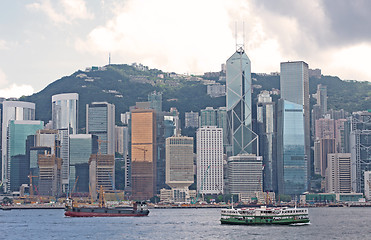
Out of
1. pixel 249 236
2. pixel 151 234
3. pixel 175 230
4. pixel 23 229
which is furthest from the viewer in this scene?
pixel 23 229

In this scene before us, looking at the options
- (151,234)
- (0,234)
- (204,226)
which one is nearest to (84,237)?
(151,234)

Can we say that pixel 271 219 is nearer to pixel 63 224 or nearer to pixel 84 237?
pixel 84 237

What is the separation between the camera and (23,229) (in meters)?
176

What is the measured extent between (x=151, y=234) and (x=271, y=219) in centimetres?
3013

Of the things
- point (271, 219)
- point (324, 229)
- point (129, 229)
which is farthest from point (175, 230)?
point (324, 229)

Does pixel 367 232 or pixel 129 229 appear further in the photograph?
pixel 129 229

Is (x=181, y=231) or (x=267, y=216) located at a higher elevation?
(x=267, y=216)

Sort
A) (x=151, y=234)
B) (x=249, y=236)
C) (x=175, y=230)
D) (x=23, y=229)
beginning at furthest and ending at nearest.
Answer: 1. (x=23, y=229)
2. (x=175, y=230)
3. (x=151, y=234)
4. (x=249, y=236)

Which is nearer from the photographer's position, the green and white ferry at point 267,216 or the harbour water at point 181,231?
the harbour water at point 181,231

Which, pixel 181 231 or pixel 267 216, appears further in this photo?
pixel 267 216

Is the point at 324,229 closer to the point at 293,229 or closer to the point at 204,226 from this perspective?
the point at 293,229

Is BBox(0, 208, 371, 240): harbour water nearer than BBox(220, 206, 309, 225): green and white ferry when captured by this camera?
Yes

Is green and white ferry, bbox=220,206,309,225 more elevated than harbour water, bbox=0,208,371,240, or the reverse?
green and white ferry, bbox=220,206,309,225

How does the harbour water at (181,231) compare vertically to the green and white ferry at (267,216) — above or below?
below
